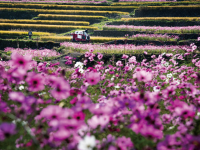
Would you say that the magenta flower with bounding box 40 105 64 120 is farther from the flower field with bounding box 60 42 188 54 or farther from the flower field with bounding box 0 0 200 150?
the flower field with bounding box 60 42 188 54

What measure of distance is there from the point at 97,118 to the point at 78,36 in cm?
1143

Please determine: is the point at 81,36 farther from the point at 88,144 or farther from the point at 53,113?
the point at 88,144

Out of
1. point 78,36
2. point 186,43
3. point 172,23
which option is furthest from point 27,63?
point 172,23

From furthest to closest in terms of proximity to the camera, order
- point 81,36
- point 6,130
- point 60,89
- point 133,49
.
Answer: point 81,36 < point 133,49 < point 60,89 < point 6,130

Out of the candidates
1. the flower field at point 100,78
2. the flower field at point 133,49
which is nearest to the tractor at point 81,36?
the flower field at point 100,78

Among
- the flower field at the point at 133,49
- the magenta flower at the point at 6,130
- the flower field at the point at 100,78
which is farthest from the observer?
the flower field at the point at 133,49

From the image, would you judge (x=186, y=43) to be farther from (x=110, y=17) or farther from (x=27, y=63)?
(x=110, y=17)

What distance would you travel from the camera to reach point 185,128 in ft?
3.91

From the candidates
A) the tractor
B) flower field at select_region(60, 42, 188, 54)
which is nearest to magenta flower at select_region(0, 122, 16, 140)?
flower field at select_region(60, 42, 188, 54)

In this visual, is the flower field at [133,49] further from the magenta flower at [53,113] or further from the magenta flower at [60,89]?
the magenta flower at [53,113]

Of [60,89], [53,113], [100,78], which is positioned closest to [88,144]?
[53,113]

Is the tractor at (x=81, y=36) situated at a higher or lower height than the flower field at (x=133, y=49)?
higher

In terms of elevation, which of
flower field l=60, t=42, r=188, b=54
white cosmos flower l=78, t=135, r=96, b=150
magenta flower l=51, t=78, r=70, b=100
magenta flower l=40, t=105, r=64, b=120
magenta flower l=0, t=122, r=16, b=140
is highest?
magenta flower l=51, t=78, r=70, b=100

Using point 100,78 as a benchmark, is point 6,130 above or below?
above
